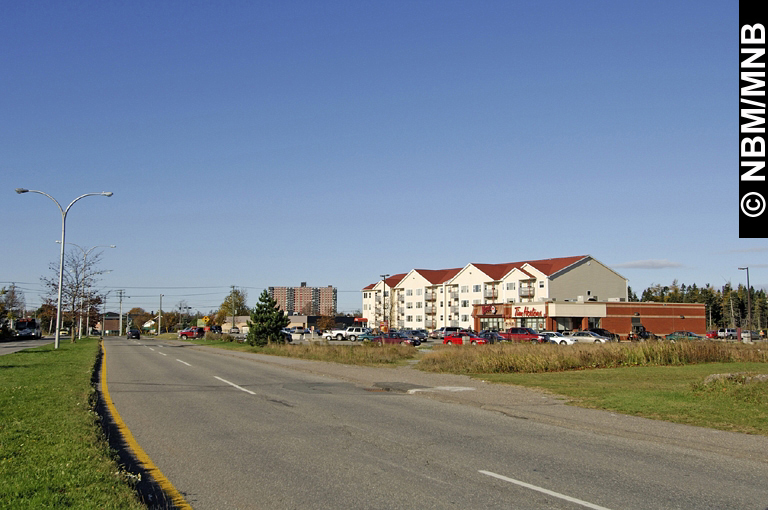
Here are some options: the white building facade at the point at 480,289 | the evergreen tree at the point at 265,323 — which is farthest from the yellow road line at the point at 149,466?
the white building facade at the point at 480,289

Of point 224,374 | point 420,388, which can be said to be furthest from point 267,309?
point 420,388

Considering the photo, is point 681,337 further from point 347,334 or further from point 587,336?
point 347,334

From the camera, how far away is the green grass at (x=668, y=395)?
12062mm

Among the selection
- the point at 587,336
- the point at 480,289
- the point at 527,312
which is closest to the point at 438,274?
the point at 480,289

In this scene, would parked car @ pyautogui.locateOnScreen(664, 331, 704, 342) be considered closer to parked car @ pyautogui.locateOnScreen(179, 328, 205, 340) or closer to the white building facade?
the white building facade

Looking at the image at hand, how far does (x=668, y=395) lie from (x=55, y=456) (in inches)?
526

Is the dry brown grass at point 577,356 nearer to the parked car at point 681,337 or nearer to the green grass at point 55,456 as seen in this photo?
the parked car at point 681,337

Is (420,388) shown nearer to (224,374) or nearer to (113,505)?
(224,374)

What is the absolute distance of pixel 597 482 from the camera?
746 cm

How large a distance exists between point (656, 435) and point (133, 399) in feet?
38.8

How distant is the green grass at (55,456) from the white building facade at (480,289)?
72.2m

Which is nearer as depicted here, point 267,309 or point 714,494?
point 714,494

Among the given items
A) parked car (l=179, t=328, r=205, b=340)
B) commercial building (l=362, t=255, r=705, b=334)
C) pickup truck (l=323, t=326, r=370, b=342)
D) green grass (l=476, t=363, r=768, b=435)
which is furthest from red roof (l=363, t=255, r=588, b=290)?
green grass (l=476, t=363, r=768, b=435)

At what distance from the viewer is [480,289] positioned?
10025 cm
